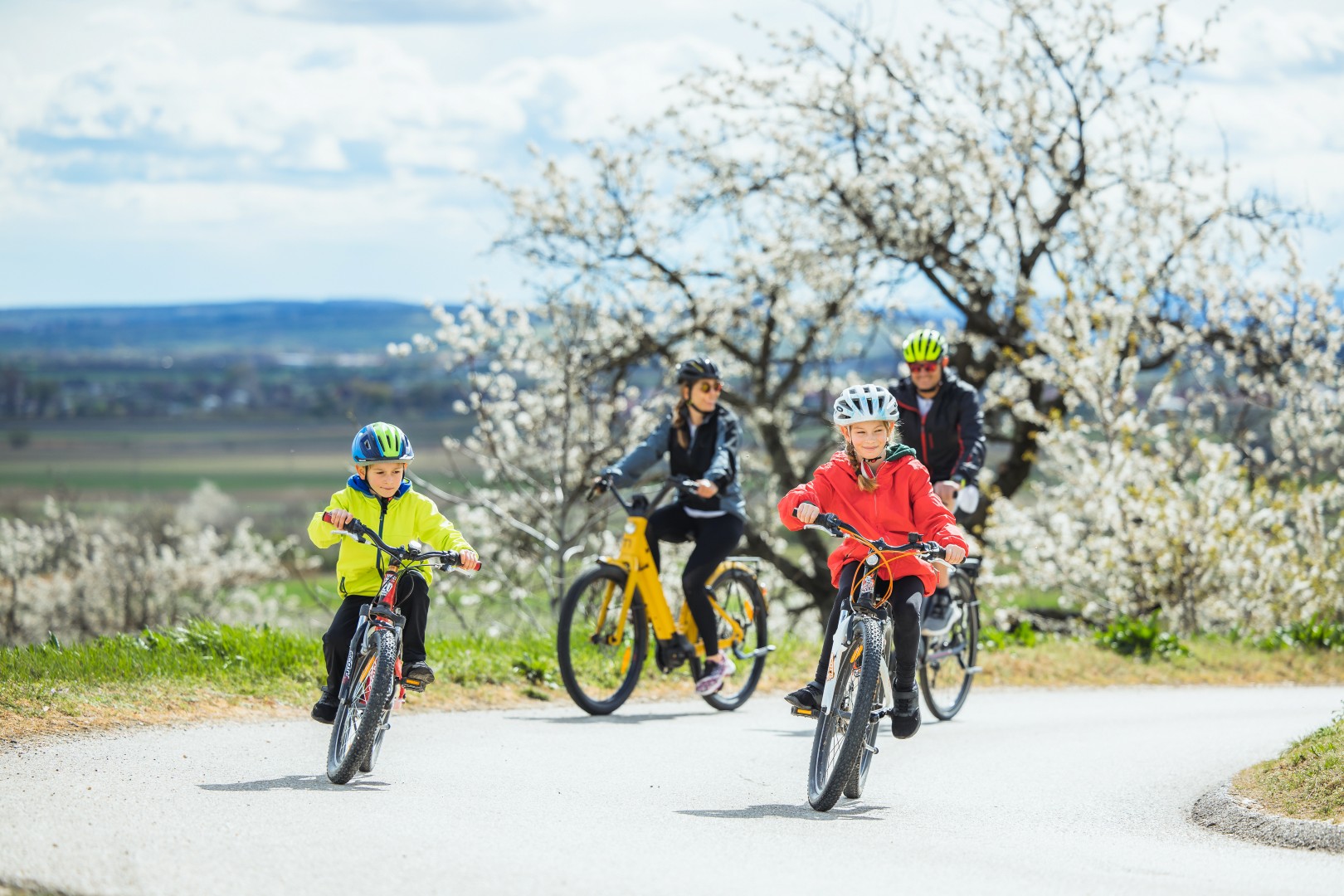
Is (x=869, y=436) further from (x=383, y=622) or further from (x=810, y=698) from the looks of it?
(x=383, y=622)

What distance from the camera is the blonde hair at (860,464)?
6.54 meters

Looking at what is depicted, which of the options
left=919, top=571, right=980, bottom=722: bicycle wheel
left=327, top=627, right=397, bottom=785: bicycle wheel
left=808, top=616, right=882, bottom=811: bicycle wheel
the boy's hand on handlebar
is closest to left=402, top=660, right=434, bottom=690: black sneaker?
left=327, top=627, right=397, bottom=785: bicycle wheel

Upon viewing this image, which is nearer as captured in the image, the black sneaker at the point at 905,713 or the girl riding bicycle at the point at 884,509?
the girl riding bicycle at the point at 884,509

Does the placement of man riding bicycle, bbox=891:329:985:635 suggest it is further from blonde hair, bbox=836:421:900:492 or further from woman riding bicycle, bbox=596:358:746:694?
blonde hair, bbox=836:421:900:492

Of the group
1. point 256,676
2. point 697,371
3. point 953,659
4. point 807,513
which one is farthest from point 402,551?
point 953,659

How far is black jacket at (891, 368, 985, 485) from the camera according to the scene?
9.23m

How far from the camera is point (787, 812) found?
19.7 ft

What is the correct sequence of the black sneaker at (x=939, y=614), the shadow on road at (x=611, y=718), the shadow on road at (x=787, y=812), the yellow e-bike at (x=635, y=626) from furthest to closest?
the black sneaker at (x=939, y=614)
the yellow e-bike at (x=635, y=626)
the shadow on road at (x=611, y=718)
the shadow on road at (x=787, y=812)

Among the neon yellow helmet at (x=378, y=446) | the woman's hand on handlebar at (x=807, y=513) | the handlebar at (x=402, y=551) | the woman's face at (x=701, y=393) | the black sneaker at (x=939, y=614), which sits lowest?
the black sneaker at (x=939, y=614)

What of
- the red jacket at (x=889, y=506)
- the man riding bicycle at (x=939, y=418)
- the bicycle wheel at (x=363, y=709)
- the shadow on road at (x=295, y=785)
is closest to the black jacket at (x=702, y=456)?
the man riding bicycle at (x=939, y=418)

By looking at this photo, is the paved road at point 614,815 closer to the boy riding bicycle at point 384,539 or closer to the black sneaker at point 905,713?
the black sneaker at point 905,713

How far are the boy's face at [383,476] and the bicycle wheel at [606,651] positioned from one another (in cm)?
198

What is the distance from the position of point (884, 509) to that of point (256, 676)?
4084 millimetres

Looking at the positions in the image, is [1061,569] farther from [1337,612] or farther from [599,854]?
[599,854]
